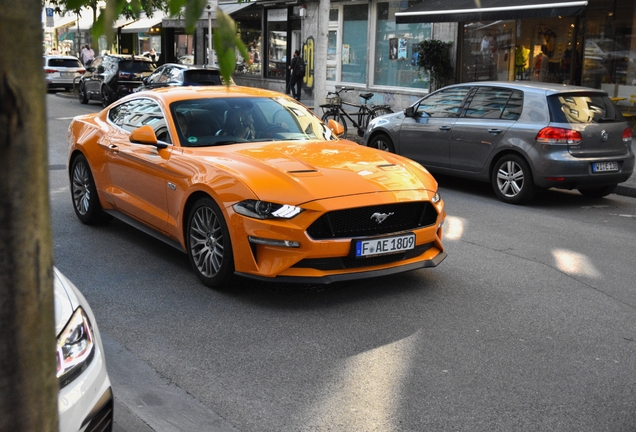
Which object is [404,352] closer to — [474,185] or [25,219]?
[25,219]

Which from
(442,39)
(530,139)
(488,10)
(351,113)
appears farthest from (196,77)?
(530,139)

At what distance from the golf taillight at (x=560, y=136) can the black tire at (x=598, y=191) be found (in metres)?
1.25

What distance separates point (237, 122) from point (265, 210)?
1730 mm

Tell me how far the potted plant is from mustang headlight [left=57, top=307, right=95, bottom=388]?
2009 cm

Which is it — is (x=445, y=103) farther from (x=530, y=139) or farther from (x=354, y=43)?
(x=354, y=43)

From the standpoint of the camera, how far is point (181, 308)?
5734mm

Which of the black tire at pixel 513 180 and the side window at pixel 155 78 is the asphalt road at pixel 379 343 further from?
the side window at pixel 155 78

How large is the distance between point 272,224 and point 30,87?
3.93 meters

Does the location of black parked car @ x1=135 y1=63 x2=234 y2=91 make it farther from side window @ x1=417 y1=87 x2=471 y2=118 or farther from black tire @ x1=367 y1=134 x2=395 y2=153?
side window @ x1=417 y1=87 x2=471 y2=118

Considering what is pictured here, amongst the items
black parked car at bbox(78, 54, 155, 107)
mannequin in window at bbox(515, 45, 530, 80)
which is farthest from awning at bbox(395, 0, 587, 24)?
black parked car at bbox(78, 54, 155, 107)

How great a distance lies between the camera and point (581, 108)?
10.4 metres

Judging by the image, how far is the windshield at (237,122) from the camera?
274 inches

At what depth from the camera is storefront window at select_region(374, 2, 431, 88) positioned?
24.0 metres

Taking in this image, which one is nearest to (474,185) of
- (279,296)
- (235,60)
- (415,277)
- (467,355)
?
(415,277)
